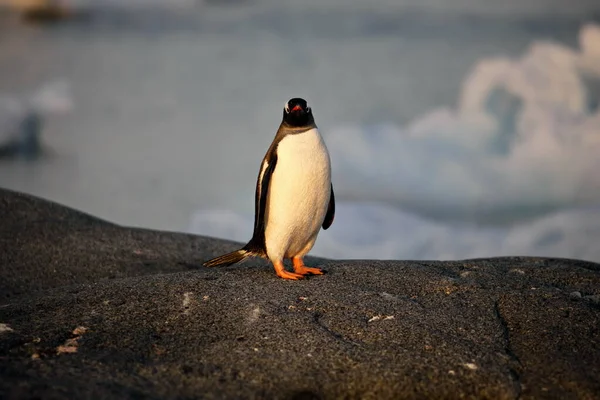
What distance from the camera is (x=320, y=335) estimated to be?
15.2ft

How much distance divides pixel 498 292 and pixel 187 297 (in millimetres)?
2070

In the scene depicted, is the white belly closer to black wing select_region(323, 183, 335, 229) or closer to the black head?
the black head

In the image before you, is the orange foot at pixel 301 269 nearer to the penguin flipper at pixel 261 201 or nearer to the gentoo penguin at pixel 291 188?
the gentoo penguin at pixel 291 188

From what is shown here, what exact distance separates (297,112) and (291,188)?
0.52m

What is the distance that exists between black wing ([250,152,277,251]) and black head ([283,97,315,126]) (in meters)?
0.26

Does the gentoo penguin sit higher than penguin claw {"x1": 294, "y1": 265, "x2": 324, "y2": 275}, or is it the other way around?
the gentoo penguin

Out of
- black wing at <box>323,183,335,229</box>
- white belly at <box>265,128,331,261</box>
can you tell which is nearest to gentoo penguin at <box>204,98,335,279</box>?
white belly at <box>265,128,331,261</box>

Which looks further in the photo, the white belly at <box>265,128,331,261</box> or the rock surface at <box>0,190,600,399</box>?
the white belly at <box>265,128,331,261</box>

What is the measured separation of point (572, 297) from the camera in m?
5.50

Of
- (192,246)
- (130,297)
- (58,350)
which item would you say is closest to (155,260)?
(192,246)

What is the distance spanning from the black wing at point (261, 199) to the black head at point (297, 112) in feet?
0.86

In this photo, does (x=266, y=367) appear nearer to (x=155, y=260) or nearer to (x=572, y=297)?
(x=572, y=297)

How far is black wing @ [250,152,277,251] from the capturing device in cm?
564

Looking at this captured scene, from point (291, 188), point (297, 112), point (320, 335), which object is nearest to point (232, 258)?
point (291, 188)
